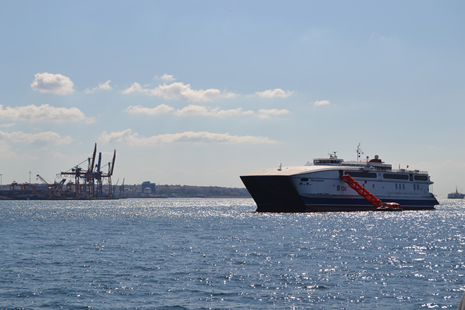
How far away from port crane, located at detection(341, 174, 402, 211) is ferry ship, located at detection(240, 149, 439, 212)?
103 centimetres

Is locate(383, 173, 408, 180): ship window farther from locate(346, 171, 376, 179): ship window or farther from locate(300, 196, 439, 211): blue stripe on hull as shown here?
locate(300, 196, 439, 211): blue stripe on hull

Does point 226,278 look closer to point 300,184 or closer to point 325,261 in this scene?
point 325,261

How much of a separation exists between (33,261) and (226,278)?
49.9 feet

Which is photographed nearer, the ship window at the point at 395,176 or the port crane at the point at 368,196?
the port crane at the point at 368,196

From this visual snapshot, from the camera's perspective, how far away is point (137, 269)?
32.8 metres

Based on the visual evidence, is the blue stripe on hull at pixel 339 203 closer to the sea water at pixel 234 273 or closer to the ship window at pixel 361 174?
the ship window at pixel 361 174

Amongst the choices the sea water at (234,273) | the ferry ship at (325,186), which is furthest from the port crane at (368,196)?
the sea water at (234,273)

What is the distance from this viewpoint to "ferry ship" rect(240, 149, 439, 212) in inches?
3519

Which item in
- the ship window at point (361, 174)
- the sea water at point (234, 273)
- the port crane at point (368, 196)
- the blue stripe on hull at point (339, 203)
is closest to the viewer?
the sea water at point (234, 273)

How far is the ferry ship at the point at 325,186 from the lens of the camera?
8938 centimetres

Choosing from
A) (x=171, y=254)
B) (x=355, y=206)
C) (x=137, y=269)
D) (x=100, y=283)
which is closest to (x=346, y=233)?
(x=171, y=254)

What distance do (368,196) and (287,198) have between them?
56.7ft

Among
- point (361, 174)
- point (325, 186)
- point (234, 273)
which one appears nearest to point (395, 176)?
point (361, 174)

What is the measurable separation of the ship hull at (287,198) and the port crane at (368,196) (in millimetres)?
1230
